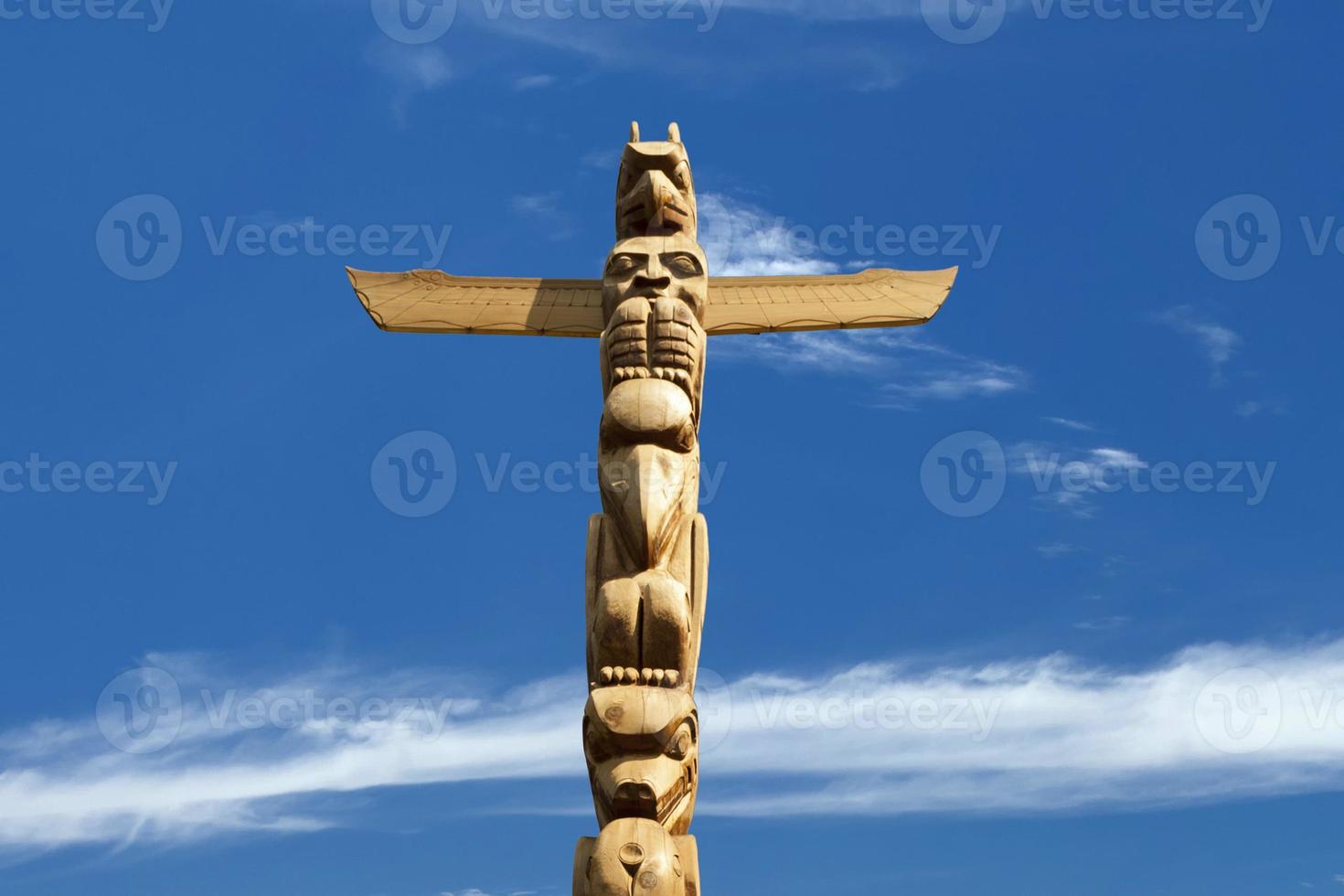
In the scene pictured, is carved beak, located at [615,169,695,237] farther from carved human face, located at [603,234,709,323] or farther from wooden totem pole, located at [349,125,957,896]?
carved human face, located at [603,234,709,323]

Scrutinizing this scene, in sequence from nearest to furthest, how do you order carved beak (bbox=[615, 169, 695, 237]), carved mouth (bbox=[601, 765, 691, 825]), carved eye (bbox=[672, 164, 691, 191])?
carved mouth (bbox=[601, 765, 691, 825]), carved beak (bbox=[615, 169, 695, 237]), carved eye (bbox=[672, 164, 691, 191])

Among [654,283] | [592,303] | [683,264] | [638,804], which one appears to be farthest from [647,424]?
[638,804]

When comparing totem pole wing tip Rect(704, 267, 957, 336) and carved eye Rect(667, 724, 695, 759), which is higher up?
totem pole wing tip Rect(704, 267, 957, 336)

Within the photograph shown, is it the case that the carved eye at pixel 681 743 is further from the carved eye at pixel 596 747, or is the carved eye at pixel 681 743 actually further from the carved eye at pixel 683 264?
the carved eye at pixel 683 264

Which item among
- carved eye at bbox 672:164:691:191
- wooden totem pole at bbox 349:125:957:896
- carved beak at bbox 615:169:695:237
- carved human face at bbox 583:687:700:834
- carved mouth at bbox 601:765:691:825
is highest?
carved eye at bbox 672:164:691:191

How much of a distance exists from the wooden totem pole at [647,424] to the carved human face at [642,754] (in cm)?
1

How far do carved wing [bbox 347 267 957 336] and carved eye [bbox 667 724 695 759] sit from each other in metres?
3.57

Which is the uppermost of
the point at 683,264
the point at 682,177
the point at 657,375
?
the point at 682,177

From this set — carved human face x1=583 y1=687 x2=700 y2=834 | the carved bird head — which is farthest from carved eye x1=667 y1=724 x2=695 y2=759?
the carved bird head

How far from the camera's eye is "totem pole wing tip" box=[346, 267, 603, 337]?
463 inches

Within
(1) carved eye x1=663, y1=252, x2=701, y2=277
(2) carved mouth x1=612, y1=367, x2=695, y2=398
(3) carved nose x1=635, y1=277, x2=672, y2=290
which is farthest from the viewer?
(1) carved eye x1=663, y1=252, x2=701, y2=277

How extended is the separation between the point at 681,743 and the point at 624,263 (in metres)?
3.80

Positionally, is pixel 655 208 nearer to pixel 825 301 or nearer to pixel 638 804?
pixel 825 301

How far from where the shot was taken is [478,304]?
12.0m
